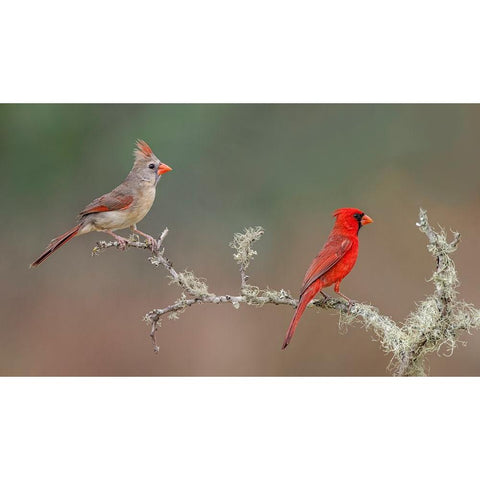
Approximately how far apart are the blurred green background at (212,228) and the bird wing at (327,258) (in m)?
0.45

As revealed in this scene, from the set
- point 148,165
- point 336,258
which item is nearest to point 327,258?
point 336,258

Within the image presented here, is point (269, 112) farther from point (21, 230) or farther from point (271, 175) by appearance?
point (21, 230)

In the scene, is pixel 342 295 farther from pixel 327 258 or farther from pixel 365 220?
pixel 365 220

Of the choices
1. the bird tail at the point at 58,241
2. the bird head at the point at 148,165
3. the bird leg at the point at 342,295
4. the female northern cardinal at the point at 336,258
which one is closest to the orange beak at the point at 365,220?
the female northern cardinal at the point at 336,258

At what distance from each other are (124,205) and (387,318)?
4.54 feet

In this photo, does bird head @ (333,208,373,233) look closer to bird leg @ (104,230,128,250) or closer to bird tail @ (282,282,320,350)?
bird tail @ (282,282,320,350)

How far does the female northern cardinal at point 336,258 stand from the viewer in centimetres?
332

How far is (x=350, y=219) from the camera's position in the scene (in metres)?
3.54

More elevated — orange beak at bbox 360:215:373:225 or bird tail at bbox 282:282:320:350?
orange beak at bbox 360:215:373:225

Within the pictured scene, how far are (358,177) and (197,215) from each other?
3.38 feet

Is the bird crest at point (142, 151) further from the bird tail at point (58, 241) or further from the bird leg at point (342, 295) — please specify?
the bird leg at point (342, 295)

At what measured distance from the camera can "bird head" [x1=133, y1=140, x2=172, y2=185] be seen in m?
3.66

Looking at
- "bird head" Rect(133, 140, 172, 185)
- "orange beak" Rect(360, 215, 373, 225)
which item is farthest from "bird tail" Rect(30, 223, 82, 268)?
"orange beak" Rect(360, 215, 373, 225)

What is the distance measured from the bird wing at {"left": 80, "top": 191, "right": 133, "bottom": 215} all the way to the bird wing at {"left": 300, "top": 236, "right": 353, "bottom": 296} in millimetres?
958
